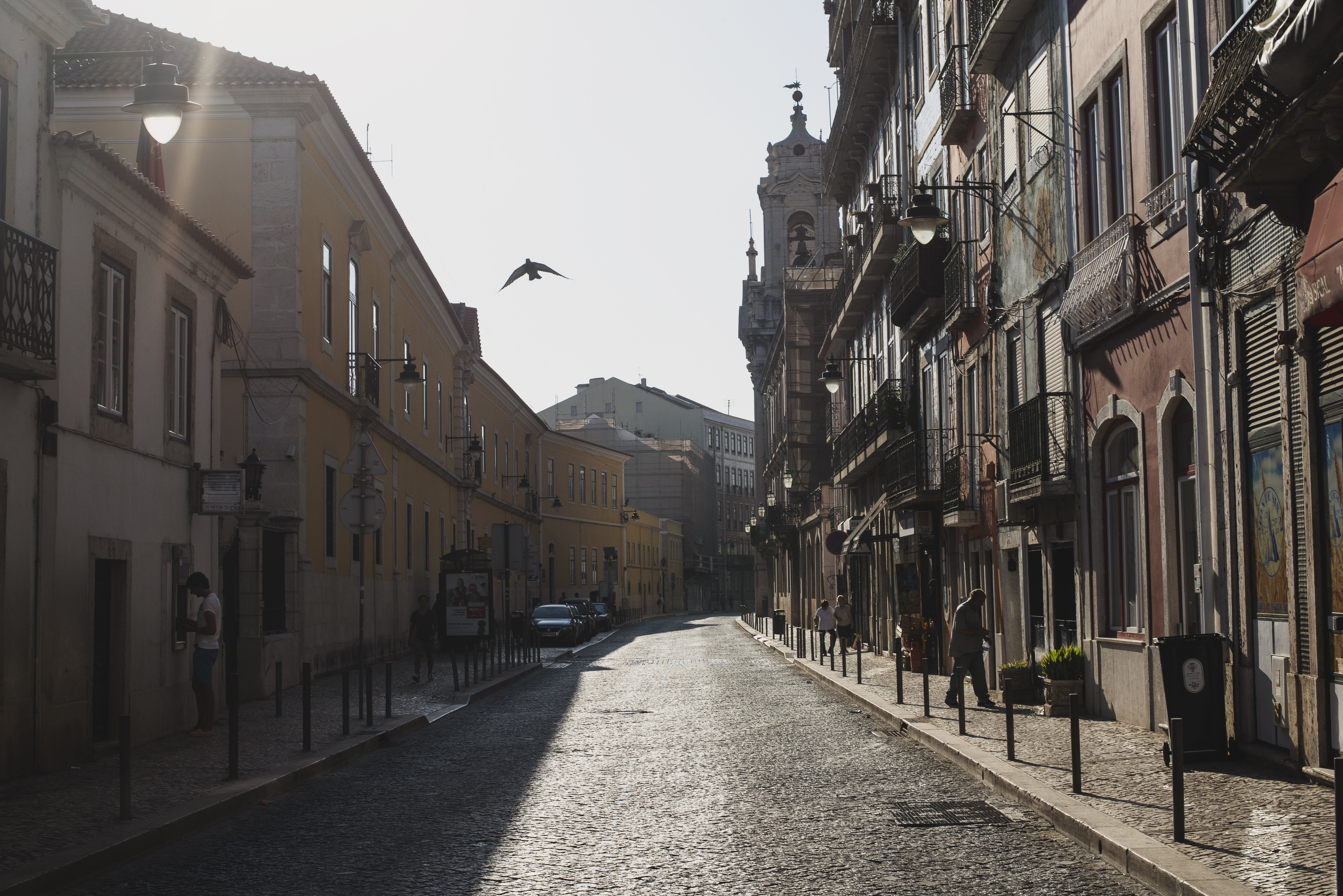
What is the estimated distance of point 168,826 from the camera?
9484 millimetres

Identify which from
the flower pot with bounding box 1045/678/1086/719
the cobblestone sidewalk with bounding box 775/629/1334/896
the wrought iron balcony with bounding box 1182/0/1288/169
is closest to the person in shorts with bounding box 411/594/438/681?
the cobblestone sidewalk with bounding box 775/629/1334/896

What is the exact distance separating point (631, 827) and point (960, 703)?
5991 millimetres

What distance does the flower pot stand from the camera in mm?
16875

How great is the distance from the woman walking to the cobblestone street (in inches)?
487

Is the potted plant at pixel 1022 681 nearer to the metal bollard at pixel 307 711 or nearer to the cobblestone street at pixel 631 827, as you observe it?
the cobblestone street at pixel 631 827

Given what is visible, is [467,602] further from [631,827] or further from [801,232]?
[801,232]

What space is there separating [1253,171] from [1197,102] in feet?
9.22

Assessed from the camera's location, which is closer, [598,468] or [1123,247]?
[1123,247]

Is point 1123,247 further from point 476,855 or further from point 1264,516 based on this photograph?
point 476,855

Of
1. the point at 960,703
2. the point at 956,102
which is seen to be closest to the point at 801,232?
the point at 956,102

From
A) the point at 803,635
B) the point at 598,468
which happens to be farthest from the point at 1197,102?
the point at 598,468

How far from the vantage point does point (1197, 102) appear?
13320 mm

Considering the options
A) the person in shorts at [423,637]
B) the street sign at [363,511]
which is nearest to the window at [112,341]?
the street sign at [363,511]

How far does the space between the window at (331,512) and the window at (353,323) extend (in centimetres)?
205
